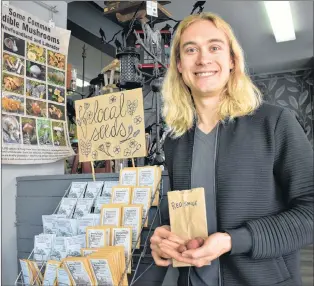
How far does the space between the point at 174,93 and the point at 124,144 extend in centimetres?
44

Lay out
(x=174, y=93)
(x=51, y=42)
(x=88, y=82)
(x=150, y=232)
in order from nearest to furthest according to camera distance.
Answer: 1. (x=174, y=93)
2. (x=150, y=232)
3. (x=88, y=82)
4. (x=51, y=42)

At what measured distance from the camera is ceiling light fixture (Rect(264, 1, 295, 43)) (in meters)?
0.80

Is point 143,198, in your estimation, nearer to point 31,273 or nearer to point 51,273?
point 51,273

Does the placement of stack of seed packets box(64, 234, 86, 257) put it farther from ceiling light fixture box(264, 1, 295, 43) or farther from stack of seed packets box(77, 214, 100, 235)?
ceiling light fixture box(264, 1, 295, 43)

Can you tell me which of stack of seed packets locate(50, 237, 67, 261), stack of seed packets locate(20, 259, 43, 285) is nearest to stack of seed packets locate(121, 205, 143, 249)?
stack of seed packets locate(50, 237, 67, 261)

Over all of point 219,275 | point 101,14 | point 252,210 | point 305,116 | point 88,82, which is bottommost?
point 219,275

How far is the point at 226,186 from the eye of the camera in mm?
749

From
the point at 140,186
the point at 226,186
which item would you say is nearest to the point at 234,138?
the point at 226,186

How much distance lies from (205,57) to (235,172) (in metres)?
0.27

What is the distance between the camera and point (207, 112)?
859 mm

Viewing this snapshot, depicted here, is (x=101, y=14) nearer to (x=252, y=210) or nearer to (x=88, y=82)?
(x=88, y=82)

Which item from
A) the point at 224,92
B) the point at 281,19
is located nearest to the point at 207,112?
the point at 224,92

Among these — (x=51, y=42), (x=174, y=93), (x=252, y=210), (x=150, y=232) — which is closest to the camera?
(x=252, y=210)

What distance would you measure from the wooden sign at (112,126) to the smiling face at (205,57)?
1.58 ft
